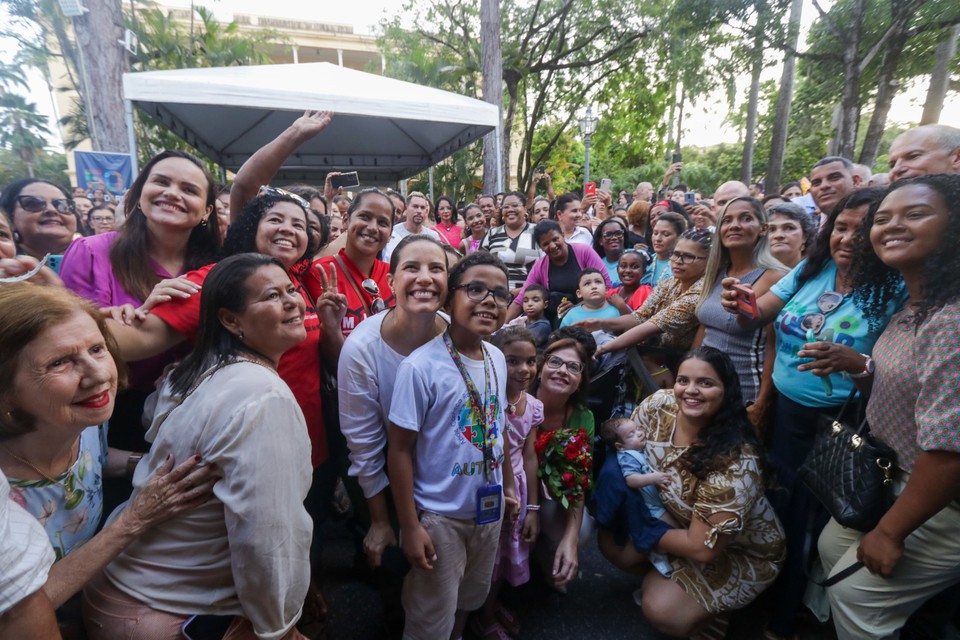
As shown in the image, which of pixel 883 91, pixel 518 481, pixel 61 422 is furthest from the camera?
pixel 883 91

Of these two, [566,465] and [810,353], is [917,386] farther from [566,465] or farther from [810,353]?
[566,465]

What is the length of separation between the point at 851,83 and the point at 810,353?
31.7 feet

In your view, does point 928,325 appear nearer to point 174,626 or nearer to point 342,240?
point 174,626

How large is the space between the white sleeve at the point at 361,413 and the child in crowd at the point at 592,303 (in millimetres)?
1936

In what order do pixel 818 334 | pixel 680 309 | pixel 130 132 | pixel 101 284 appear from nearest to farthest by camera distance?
pixel 101 284 < pixel 818 334 < pixel 680 309 < pixel 130 132

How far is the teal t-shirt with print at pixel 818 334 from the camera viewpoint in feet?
6.68

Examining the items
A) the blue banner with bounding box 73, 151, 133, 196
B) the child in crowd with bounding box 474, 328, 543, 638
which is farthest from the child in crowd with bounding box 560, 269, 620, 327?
the blue banner with bounding box 73, 151, 133, 196

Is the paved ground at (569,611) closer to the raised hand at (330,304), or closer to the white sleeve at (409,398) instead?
the white sleeve at (409,398)

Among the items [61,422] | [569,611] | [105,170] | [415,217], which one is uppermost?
[105,170]

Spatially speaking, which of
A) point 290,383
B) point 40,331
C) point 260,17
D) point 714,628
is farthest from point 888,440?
point 260,17

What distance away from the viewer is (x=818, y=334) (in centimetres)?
215

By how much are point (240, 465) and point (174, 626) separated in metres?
0.50

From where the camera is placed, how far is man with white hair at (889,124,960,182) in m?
2.35

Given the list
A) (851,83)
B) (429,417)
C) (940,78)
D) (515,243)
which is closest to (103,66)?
(515,243)
